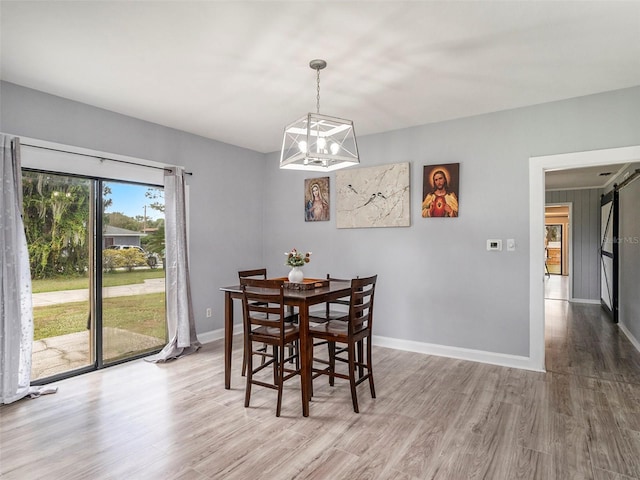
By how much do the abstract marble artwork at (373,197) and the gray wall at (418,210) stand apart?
11 centimetres

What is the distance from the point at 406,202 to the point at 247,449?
3.06m

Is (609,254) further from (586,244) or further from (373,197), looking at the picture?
(373,197)

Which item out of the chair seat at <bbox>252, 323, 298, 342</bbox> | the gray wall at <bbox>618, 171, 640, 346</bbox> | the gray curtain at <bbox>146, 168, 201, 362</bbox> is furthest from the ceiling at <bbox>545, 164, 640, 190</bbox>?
the gray curtain at <bbox>146, 168, 201, 362</bbox>

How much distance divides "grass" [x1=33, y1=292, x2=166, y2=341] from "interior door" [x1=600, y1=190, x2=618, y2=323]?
671 centimetres

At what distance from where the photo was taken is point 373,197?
14.9ft

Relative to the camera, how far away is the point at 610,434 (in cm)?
243

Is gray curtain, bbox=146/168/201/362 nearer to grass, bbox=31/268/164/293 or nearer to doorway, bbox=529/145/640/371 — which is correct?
grass, bbox=31/268/164/293

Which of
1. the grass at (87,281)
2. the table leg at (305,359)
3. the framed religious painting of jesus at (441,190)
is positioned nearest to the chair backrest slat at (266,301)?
the table leg at (305,359)

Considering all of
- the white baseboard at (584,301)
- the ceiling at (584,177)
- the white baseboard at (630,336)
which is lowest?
the white baseboard at (584,301)

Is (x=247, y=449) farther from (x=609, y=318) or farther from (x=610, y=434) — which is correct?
(x=609, y=318)

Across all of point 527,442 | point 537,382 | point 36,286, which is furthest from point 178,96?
point 537,382

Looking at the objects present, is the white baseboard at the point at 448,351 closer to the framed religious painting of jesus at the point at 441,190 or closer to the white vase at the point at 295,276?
the framed religious painting of jesus at the point at 441,190

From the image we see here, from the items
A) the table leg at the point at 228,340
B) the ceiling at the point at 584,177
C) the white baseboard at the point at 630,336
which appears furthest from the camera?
the ceiling at the point at 584,177

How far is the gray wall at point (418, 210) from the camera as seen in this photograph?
340 centimetres
